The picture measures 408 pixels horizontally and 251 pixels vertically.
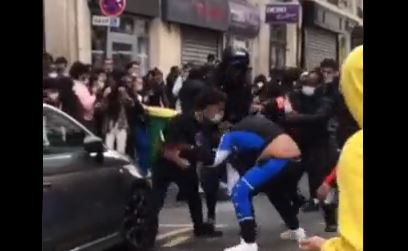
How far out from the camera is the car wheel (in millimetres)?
8000

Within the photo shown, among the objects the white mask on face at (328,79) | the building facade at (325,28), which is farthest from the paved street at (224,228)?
the building facade at (325,28)

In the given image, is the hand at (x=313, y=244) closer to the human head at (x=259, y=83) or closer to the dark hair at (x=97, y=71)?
the human head at (x=259, y=83)

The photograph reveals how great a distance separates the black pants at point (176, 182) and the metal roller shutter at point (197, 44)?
1468 centimetres

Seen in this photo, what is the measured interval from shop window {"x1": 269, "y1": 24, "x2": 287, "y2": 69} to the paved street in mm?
22206

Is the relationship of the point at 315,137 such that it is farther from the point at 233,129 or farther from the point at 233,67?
the point at 233,129

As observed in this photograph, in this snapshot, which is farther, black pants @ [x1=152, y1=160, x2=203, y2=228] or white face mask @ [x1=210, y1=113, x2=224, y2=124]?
white face mask @ [x1=210, y1=113, x2=224, y2=124]

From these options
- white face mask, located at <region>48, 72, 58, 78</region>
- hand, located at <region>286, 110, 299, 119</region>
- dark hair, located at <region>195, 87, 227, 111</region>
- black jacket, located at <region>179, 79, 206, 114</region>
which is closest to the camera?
dark hair, located at <region>195, 87, 227, 111</region>

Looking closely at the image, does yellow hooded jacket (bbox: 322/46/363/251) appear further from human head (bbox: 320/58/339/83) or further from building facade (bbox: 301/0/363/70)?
building facade (bbox: 301/0/363/70)

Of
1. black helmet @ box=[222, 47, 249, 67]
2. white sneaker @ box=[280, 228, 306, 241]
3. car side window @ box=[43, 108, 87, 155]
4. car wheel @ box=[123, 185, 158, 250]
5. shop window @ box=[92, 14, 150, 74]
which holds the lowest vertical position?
white sneaker @ box=[280, 228, 306, 241]

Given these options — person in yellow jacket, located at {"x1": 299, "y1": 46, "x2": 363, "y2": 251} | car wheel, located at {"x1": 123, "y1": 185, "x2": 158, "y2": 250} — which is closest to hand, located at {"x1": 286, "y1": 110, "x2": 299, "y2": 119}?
car wheel, located at {"x1": 123, "y1": 185, "x2": 158, "y2": 250}

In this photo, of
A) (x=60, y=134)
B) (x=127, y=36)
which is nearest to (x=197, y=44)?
(x=127, y=36)

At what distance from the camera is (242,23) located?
95.8ft
